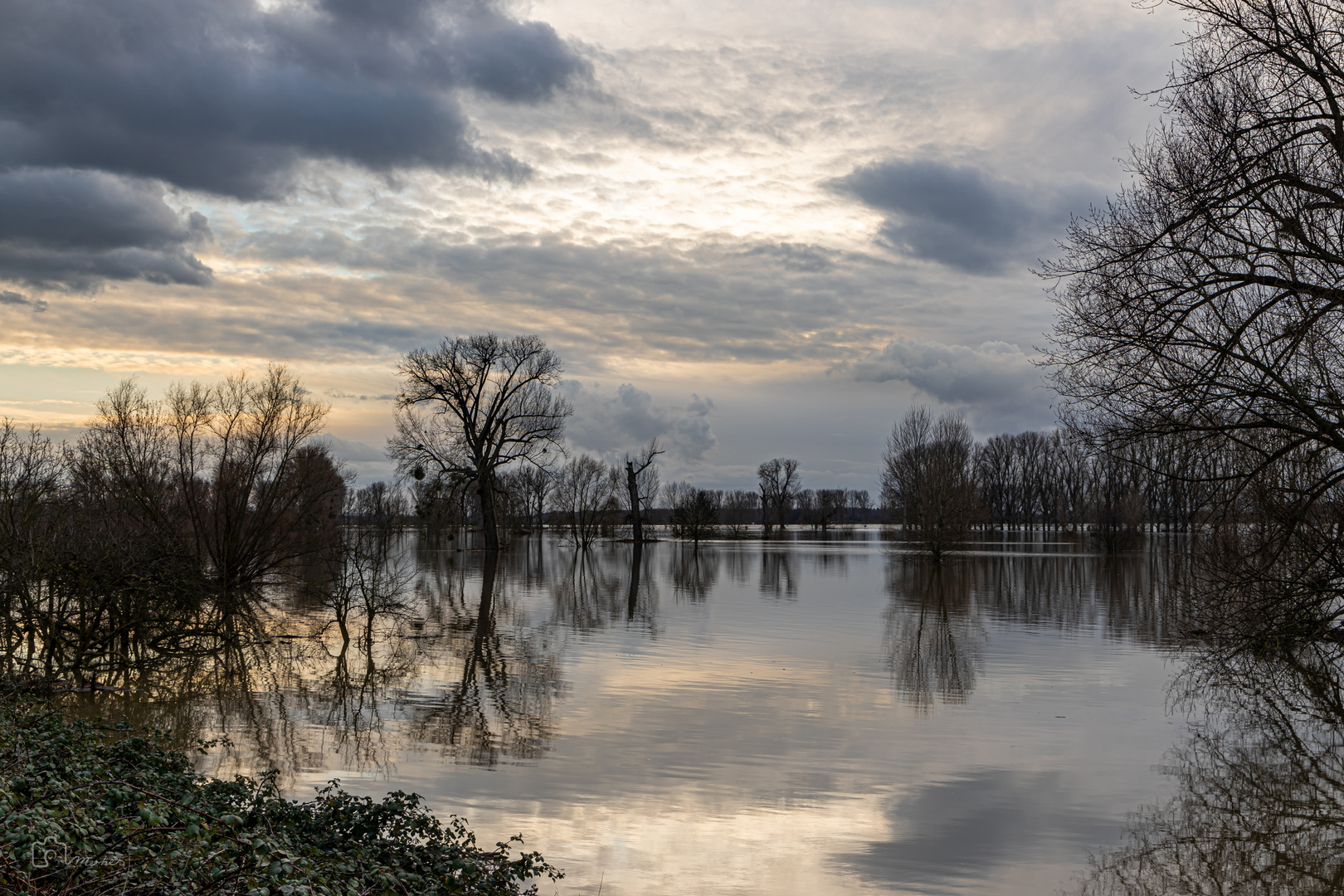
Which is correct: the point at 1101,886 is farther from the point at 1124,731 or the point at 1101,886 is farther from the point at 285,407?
the point at 285,407

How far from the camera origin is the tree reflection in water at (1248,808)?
7168 millimetres

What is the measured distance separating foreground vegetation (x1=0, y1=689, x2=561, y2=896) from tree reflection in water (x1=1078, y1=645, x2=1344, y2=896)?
5006 mm

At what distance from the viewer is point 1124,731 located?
11.6 m

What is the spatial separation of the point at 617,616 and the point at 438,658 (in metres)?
7.31

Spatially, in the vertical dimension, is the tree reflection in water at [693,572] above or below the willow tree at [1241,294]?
below

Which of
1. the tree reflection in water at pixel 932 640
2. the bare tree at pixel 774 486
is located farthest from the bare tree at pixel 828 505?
the tree reflection in water at pixel 932 640

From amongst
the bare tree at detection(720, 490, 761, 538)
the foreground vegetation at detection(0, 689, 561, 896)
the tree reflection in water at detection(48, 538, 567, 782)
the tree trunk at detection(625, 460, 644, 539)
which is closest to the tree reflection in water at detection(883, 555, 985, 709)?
the tree reflection in water at detection(48, 538, 567, 782)

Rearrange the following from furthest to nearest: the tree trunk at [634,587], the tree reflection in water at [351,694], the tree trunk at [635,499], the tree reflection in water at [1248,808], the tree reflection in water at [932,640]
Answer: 1. the tree trunk at [635,499]
2. the tree trunk at [634,587]
3. the tree reflection in water at [932,640]
4. the tree reflection in water at [351,694]
5. the tree reflection in water at [1248,808]

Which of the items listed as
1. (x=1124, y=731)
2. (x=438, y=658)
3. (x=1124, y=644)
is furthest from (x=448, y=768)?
(x=1124, y=644)

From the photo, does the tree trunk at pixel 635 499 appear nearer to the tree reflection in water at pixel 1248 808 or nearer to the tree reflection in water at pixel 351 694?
the tree reflection in water at pixel 351 694

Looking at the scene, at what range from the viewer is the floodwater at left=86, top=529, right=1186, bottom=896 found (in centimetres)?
746

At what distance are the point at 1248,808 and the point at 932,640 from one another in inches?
387

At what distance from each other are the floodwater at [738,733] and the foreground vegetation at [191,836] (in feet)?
2.99

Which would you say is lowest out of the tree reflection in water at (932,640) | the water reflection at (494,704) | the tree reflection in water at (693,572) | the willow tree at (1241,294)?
the tree reflection in water at (693,572)
